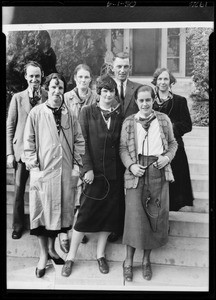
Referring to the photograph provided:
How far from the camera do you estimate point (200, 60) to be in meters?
3.06

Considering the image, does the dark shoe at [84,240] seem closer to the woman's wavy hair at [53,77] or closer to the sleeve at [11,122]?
the sleeve at [11,122]

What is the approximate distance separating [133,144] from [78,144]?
1.28ft

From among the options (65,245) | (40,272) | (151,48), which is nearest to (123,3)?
(151,48)

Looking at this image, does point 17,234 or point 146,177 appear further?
point 17,234

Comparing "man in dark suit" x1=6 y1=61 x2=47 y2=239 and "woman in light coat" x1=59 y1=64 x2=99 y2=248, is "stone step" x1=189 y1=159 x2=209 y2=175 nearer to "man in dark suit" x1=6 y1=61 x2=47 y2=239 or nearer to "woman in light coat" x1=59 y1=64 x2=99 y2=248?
"woman in light coat" x1=59 y1=64 x2=99 y2=248

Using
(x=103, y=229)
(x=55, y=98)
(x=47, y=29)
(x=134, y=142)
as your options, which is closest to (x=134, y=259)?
(x=103, y=229)

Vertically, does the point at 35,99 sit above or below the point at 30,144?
above

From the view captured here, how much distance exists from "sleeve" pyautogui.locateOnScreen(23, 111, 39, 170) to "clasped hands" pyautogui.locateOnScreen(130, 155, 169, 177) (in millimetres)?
687

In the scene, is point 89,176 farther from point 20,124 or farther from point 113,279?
point 113,279

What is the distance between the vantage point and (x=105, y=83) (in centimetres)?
301

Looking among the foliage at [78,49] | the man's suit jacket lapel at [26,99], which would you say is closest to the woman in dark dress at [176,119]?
the foliage at [78,49]

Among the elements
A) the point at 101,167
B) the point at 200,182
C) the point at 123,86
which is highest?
the point at 123,86

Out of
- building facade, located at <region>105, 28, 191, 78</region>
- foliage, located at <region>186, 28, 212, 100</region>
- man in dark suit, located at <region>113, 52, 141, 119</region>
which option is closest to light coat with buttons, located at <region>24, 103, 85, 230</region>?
man in dark suit, located at <region>113, 52, 141, 119</region>

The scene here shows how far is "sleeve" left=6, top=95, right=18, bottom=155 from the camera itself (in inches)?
121
